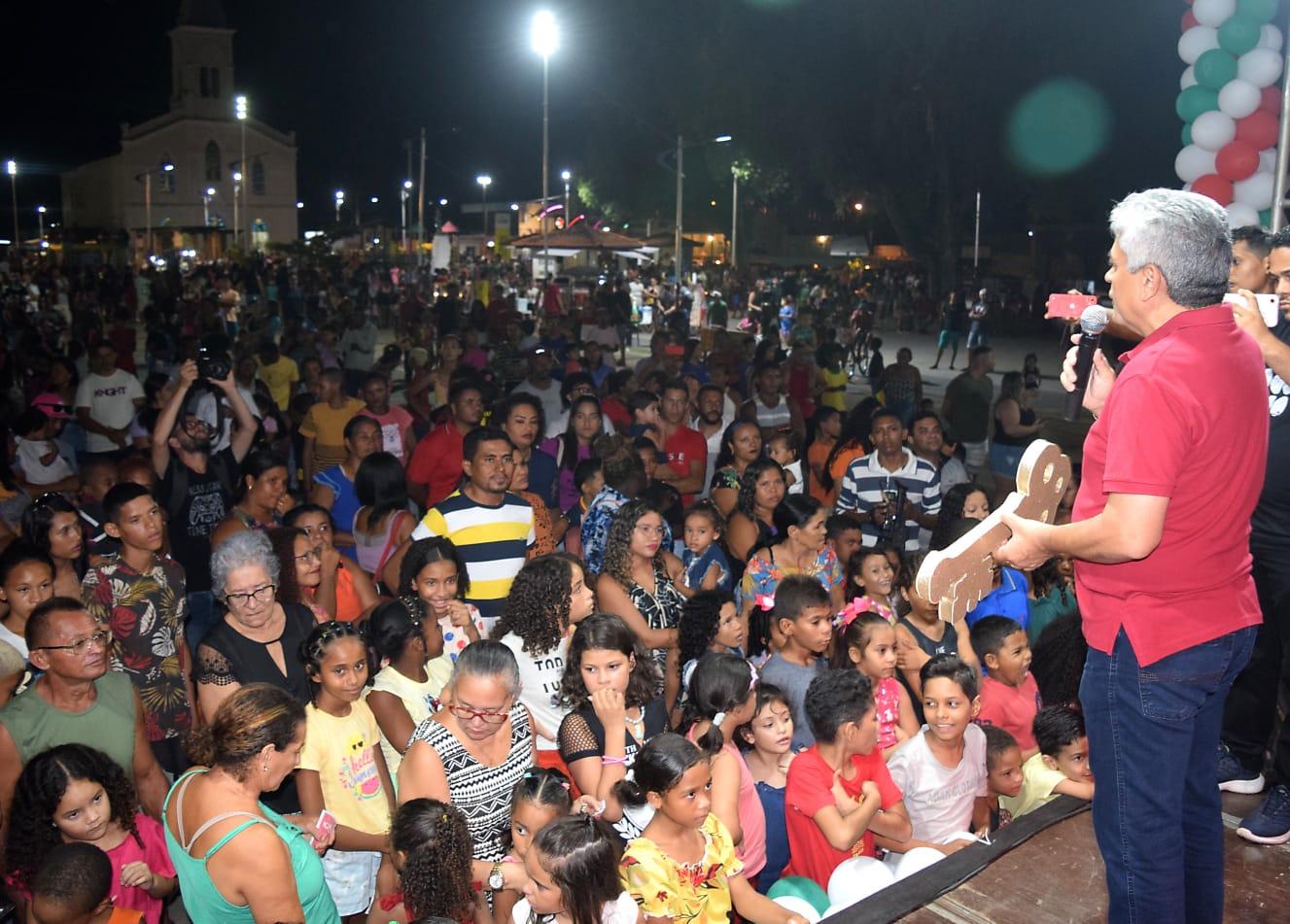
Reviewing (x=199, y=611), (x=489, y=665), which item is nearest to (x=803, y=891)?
(x=489, y=665)

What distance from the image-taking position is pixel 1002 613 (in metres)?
5.73

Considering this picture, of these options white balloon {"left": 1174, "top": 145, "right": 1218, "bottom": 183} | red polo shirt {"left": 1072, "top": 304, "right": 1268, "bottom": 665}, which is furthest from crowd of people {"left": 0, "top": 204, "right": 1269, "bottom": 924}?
white balloon {"left": 1174, "top": 145, "right": 1218, "bottom": 183}

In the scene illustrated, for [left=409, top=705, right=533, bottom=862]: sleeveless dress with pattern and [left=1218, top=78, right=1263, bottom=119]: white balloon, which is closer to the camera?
[left=409, top=705, right=533, bottom=862]: sleeveless dress with pattern

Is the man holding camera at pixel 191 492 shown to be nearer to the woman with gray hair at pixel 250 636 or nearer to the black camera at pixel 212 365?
the black camera at pixel 212 365

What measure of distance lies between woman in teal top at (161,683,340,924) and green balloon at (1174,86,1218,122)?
7.43 metres

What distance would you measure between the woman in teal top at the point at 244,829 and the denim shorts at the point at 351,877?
679 millimetres

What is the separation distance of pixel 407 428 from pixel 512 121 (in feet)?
263

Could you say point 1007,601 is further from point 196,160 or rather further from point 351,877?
point 196,160

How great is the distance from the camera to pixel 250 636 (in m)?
4.55

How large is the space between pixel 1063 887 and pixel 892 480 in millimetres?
4459

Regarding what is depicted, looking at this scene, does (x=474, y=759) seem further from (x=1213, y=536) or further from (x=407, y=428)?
(x=407, y=428)

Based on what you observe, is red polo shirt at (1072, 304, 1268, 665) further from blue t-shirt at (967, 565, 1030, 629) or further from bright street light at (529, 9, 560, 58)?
bright street light at (529, 9, 560, 58)

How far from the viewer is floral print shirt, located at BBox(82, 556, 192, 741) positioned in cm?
486

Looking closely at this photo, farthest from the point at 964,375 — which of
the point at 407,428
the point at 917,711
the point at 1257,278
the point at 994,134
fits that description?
the point at 994,134
